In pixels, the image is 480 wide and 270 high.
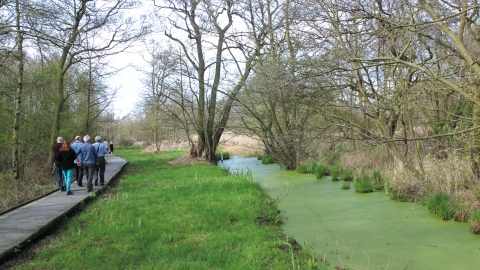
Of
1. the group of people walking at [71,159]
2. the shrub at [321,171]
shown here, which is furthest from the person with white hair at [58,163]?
the shrub at [321,171]

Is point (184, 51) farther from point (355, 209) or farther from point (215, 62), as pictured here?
point (355, 209)

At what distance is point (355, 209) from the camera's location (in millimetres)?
7496

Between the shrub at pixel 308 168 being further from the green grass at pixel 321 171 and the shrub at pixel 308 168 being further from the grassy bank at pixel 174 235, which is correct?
the grassy bank at pixel 174 235

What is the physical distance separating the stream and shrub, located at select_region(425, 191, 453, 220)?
119 mm

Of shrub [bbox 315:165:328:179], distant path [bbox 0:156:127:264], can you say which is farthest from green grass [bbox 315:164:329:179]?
distant path [bbox 0:156:127:264]

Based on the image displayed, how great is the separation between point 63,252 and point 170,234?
4.66ft

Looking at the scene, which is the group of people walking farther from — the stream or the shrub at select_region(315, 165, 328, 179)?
the shrub at select_region(315, 165, 328, 179)

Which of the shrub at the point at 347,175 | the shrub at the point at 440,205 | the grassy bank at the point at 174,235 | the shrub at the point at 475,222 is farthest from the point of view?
the shrub at the point at 347,175

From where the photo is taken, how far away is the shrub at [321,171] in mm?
12500

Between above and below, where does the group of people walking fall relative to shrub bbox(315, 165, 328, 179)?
above

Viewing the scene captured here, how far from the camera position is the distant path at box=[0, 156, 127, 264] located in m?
4.81

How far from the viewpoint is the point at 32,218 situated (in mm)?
6203

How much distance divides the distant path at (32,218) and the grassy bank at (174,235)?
0.99 ft

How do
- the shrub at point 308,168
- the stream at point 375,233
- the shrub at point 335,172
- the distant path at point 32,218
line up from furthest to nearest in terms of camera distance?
1. the shrub at point 308,168
2. the shrub at point 335,172
3. the distant path at point 32,218
4. the stream at point 375,233
